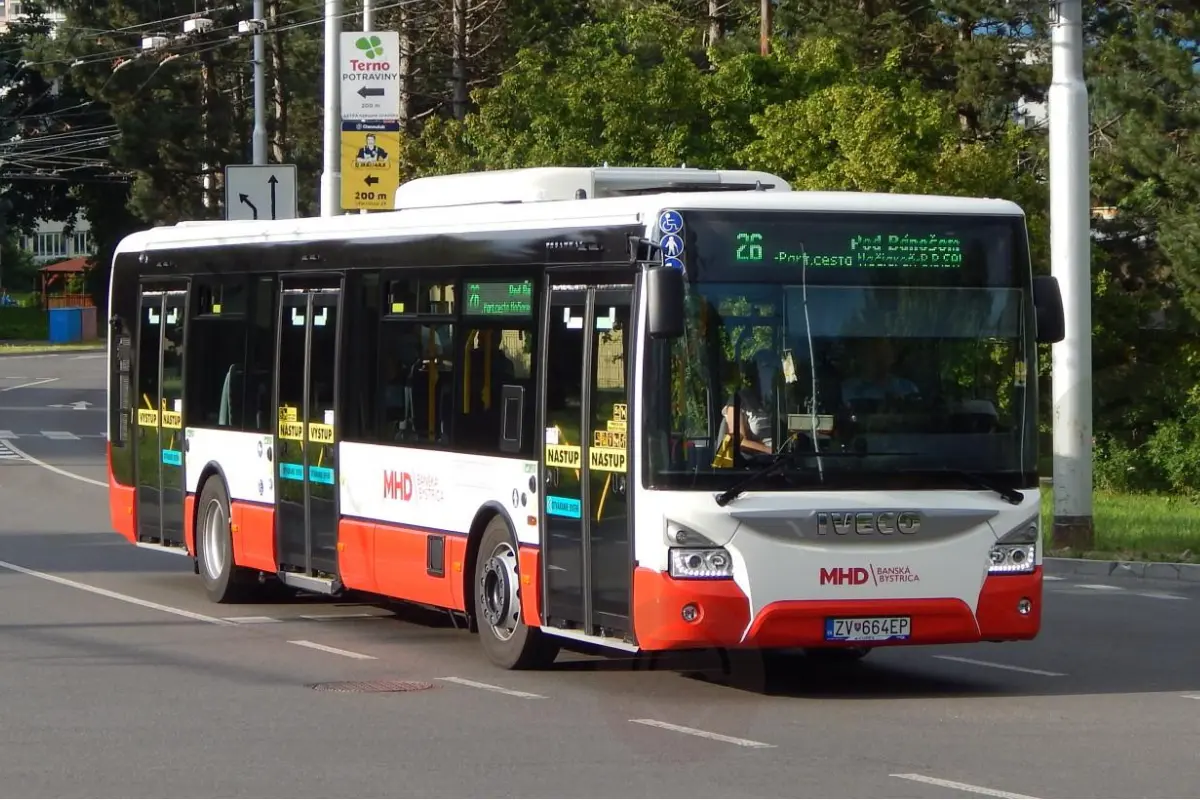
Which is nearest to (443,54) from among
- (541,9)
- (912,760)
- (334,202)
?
(541,9)

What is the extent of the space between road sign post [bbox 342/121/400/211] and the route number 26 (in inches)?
575

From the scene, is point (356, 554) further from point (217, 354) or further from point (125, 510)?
point (125, 510)

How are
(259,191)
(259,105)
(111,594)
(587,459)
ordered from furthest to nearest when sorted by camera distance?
(259,105), (259,191), (111,594), (587,459)

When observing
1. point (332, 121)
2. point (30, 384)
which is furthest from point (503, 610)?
point (30, 384)

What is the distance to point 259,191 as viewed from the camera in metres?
30.2

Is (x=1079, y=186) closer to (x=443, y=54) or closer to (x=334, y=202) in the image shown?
(x=334, y=202)

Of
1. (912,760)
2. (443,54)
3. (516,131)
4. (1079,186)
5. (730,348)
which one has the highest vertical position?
(443,54)

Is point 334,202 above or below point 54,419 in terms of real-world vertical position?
above

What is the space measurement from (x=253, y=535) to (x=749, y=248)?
6.28 m

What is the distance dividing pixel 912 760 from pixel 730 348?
2.64m

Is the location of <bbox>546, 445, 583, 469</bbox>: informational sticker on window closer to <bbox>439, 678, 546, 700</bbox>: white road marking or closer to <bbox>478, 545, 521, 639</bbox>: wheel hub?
<bbox>478, 545, 521, 639</bbox>: wheel hub

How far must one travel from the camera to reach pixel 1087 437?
21.3 metres

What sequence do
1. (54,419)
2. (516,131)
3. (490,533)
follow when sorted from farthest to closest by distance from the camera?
(54,419) < (516,131) < (490,533)

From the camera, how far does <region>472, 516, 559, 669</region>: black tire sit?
42.8ft
